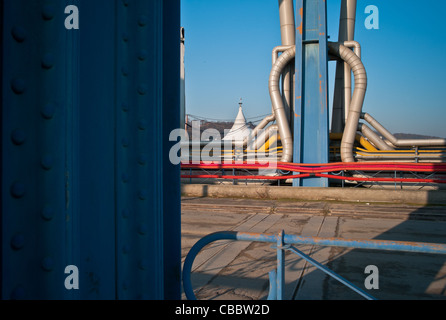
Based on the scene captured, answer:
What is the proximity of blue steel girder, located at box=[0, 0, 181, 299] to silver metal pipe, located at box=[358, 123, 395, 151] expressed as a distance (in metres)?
15.0

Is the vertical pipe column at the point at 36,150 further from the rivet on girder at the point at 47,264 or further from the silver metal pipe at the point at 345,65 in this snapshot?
the silver metal pipe at the point at 345,65

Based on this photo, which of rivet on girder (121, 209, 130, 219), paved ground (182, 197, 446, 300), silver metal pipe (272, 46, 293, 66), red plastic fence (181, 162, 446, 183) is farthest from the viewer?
silver metal pipe (272, 46, 293, 66)

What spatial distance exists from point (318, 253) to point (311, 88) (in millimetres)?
8468

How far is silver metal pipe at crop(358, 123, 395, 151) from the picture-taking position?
15.7 m

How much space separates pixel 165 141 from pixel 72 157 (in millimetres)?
869

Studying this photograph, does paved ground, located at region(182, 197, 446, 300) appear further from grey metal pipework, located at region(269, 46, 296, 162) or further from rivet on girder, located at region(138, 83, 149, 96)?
grey metal pipework, located at region(269, 46, 296, 162)

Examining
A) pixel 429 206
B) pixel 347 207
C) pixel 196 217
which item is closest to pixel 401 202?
pixel 429 206

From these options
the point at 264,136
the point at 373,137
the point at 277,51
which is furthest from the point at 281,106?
the point at 373,137

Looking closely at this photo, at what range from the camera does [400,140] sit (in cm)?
1592

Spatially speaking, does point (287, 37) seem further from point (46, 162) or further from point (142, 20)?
point (46, 162)

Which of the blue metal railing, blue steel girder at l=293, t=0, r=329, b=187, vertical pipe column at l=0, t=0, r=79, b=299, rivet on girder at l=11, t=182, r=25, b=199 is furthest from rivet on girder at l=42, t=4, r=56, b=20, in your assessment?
blue steel girder at l=293, t=0, r=329, b=187

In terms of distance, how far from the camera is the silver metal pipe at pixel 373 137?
15.7m

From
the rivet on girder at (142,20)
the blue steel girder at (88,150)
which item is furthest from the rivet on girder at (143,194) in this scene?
the rivet on girder at (142,20)
